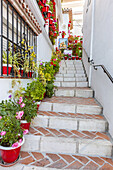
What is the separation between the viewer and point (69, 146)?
5.79 feet

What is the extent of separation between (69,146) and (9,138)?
2.75 ft

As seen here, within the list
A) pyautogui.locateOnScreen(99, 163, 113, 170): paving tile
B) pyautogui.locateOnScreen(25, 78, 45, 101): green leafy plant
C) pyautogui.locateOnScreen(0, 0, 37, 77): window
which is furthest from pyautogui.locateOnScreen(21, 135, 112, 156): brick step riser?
pyautogui.locateOnScreen(0, 0, 37, 77): window

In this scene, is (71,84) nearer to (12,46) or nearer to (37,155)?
(12,46)

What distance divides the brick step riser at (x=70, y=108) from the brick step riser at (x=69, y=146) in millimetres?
787

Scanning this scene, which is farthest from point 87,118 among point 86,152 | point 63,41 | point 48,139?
point 63,41

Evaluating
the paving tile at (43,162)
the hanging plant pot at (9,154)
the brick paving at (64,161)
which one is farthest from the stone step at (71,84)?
the hanging plant pot at (9,154)

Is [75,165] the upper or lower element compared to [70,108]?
lower

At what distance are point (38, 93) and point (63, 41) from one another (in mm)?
7978

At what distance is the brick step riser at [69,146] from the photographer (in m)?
1.74

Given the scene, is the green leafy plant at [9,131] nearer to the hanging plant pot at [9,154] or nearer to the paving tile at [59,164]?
the hanging plant pot at [9,154]

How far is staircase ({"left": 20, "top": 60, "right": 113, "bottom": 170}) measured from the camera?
5.13ft

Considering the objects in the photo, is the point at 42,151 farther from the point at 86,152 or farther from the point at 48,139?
the point at 86,152

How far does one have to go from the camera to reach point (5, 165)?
146cm

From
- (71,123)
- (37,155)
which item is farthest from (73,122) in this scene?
(37,155)
